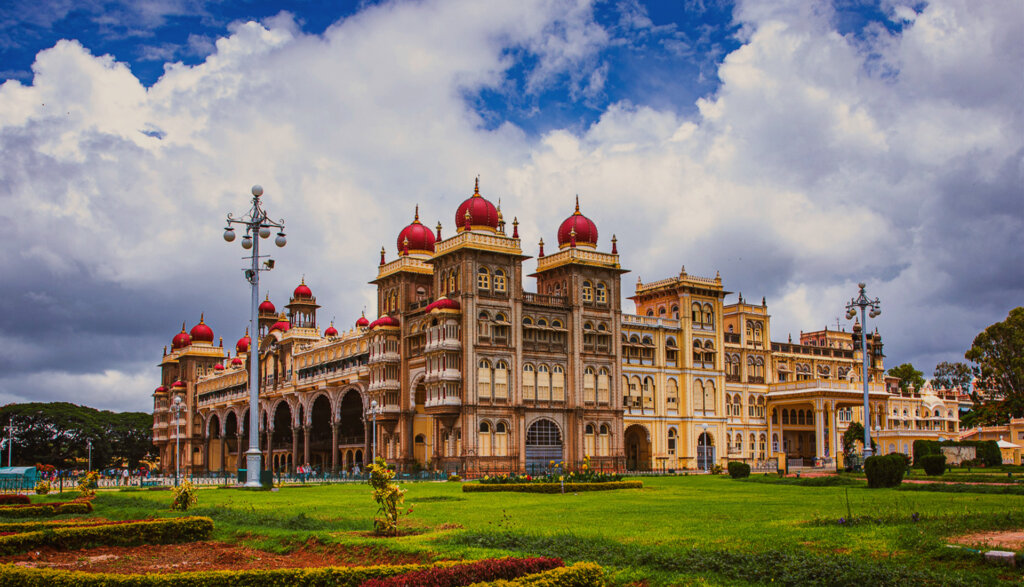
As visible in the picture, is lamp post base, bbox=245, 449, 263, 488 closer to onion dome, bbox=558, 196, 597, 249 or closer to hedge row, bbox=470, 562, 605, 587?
hedge row, bbox=470, 562, 605, 587

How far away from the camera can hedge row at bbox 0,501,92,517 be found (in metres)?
29.2

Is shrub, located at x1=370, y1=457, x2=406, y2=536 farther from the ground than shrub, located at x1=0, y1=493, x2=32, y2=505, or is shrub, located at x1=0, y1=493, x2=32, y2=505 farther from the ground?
shrub, located at x1=370, y1=457, x2=406, y2=536

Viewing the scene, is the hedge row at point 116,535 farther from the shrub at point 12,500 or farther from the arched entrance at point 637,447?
the arched entrance at point 637,447

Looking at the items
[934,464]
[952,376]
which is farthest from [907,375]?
[934,464]

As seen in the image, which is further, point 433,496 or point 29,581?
point 433,496

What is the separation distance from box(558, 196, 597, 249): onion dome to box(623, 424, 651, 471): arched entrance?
16.7m

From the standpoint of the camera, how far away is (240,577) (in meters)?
14.4

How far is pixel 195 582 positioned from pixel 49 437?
4486 inches

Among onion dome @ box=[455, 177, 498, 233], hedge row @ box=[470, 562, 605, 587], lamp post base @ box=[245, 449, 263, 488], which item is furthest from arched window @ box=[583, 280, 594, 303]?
hedge row @ box=[470, 562, 605, 587]

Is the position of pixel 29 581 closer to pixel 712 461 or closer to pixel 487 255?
pixel 487 255

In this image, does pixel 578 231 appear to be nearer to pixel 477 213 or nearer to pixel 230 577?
pixel 477 213

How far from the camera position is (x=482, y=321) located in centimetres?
6675

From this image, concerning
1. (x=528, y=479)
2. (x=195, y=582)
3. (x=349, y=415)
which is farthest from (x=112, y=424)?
(x=195, y=582)

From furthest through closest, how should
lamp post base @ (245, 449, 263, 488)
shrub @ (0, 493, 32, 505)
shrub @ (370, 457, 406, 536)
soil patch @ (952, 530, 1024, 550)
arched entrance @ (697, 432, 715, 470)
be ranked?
1. arched entrance @ (697, 432, 715, 470)
2. lamp post base @ (245, 449, 263, 488)
3. shrub @ (0, 493, 32, 505)
4. shrub @ (370, 457, 406, 536)
5. soil patch @ (952, 530, 1024, 550)
